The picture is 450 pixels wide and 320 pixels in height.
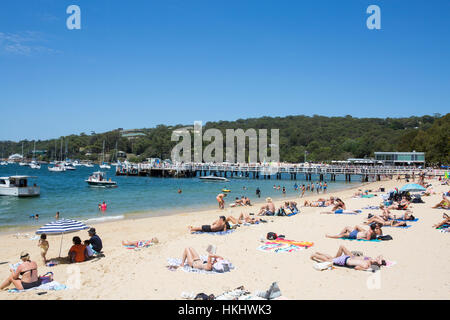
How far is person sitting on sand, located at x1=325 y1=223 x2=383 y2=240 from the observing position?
9836 millimetres

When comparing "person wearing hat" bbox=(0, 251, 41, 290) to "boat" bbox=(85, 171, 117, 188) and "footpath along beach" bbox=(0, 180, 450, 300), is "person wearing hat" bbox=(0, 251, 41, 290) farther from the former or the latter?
"boat" bbox=(85, 171, 117, 188)

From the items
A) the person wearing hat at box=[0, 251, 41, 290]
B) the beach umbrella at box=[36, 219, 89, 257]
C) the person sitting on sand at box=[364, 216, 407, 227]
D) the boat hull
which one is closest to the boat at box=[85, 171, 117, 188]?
the boat hull

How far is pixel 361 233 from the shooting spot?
994cm

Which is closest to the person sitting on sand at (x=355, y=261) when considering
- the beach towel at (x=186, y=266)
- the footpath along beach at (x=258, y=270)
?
the footpath along beach at (x=258, y=270)

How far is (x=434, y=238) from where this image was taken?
9.89 metres

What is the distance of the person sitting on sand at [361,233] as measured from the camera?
984 centimetres

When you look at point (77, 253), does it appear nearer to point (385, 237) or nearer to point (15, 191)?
point (385, 237)

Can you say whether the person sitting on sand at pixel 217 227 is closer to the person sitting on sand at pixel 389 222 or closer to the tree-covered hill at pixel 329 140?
the person sitting on sand at pixel 389 222

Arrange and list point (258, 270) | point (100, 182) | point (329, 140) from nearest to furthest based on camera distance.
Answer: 1. point (258, 270)
2. point (100, 182)
3. point (329, 140)

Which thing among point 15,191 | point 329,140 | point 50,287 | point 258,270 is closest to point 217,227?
point 258,270

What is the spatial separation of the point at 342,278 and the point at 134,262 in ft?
15.1

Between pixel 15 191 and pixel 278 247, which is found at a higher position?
pixel 278 247

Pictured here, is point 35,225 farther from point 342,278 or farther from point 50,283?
point 342,278

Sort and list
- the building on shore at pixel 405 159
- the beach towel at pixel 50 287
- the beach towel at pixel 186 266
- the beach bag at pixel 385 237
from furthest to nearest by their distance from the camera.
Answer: the building on shore at pixel 405 159 < the beach bag at pixel 385 237 < the beach towel at pixel 186 266 < the beach towel at pixel 50 287
